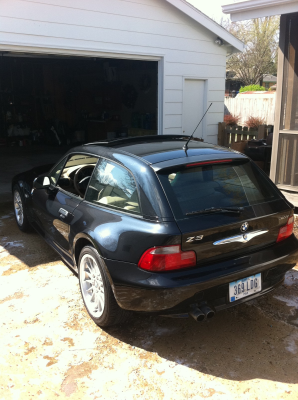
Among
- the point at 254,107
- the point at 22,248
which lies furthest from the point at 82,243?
the point at 254,107

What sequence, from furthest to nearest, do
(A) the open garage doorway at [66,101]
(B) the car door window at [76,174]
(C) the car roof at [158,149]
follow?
(A) the open garage doorway at [66,101] < (B) the car door window at [76,174] < (C) the car roof at [158,149]

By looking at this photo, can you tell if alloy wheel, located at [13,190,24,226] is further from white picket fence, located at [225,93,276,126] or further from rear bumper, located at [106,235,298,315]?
white picket fence, located at [225,93,276,126]

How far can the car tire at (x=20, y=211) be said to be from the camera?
537 cm

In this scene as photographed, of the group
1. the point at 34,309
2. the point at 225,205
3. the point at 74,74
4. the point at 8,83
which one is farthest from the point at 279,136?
the point at 8,83

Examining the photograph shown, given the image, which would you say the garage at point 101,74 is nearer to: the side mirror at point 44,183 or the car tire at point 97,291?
the side mirror at point 44,183

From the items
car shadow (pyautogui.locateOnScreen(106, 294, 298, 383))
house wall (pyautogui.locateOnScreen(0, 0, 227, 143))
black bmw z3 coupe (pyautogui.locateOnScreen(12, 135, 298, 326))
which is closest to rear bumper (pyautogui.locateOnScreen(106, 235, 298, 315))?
black bmw z3 coupe (pyautogui.locateOnScreen(12, 135, 298, 326))

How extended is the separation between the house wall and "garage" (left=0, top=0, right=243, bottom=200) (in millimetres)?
18

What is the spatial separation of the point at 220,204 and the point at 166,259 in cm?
65

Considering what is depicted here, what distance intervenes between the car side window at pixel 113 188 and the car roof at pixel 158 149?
173 millimetres

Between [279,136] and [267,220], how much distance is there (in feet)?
11.9

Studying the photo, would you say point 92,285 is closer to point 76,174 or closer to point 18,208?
point 76,174

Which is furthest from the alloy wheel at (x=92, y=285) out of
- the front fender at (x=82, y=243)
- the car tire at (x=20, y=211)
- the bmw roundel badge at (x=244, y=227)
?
the car tire at (x=20, y=211)

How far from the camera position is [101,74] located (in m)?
14.6

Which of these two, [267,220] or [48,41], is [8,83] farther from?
[267,220]
